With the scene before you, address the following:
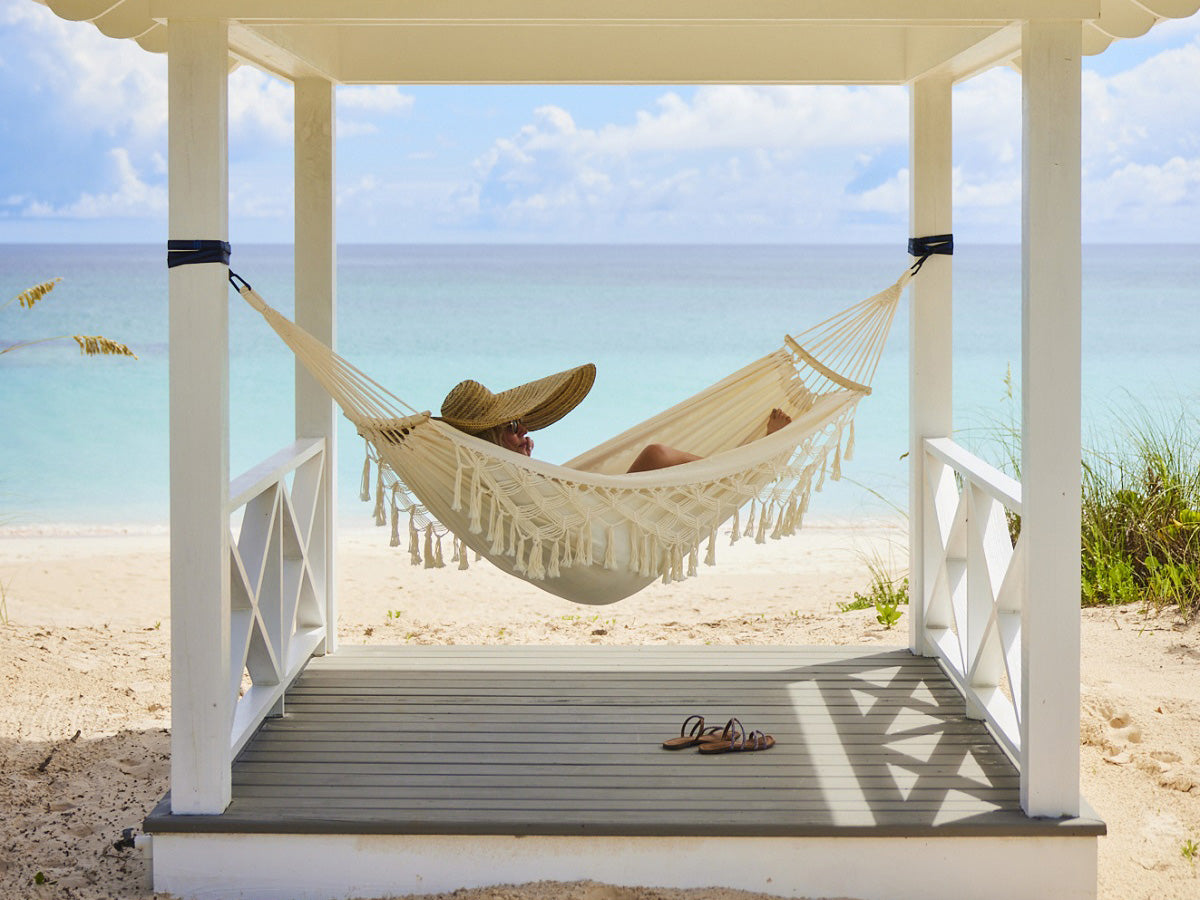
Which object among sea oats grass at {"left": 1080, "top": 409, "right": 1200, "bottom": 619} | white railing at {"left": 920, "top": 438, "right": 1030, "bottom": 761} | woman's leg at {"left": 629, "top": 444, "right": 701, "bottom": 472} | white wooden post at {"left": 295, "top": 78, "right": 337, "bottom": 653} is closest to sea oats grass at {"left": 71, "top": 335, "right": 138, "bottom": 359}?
white wooden post at {"left": 295, "top": 78, "right": 337, "bottom": 653}

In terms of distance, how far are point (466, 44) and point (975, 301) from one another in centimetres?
1793

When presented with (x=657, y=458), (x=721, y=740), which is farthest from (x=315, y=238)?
(x=721, y=740)

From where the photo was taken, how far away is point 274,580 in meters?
3.15

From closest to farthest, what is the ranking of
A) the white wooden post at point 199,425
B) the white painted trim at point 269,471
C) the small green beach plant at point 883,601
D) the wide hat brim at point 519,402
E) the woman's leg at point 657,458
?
the white wooden post at point 199,425 < the white painted trim at point 269,471 < the wide hat brim at point 519,402 < the woman's leg at point 657,458 < the small green beach plant at point 883,601

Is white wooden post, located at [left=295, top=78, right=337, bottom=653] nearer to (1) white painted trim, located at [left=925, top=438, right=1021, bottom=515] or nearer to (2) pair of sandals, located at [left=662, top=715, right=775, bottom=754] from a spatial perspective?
(2) pair of sandals, located at [left=662, top=715, right=775, bottom=754]

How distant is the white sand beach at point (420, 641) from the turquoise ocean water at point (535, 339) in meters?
2.78

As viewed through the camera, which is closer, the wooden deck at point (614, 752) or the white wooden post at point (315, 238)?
the wooden deck at point (614, 752)

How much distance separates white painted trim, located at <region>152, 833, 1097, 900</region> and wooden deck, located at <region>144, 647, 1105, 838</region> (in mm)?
32

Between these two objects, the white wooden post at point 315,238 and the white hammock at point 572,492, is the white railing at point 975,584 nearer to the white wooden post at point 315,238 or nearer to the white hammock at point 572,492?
the white hammock at point 572,492

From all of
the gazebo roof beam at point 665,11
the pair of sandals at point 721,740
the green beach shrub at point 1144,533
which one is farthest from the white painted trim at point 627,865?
the green beach shrub at point 1144,533

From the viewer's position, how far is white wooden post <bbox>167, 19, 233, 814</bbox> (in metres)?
2.41

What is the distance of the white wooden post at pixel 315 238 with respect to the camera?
3514 mm

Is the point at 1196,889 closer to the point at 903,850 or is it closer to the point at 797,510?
the point at 903,850

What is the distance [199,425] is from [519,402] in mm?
880
